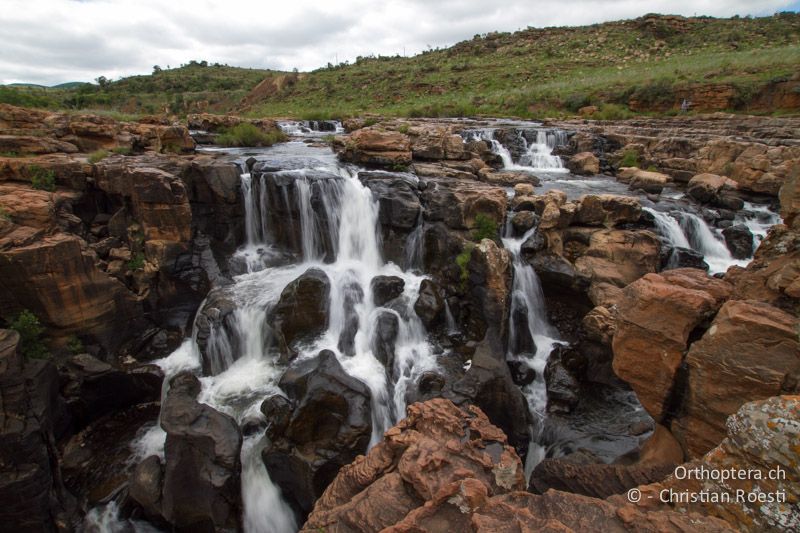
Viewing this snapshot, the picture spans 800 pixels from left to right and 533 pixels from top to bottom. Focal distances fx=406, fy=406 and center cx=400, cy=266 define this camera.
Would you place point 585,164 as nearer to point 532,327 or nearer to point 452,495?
point 532,327

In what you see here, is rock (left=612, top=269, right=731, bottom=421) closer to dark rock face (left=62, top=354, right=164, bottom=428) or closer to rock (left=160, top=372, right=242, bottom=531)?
rock (left=160, top=372, right=242, bottom=531)

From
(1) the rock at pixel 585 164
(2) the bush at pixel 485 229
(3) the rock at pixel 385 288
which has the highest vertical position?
(1) the rock at pixel 585 164

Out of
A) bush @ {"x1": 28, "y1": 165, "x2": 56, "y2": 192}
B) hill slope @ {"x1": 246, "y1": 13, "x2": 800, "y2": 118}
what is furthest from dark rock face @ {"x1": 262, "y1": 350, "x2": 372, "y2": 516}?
hill slope @ {"x1": 246, "y1": 13, "x2": 800, "y2": 118}

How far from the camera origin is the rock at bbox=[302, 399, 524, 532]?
11.1 ft

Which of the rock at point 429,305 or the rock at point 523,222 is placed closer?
the rock at point 429,305

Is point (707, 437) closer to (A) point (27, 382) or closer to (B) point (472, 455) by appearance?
(B) point (472, 455)

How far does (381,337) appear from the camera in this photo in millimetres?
9570

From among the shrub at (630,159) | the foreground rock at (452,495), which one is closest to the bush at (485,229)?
the foreground rock at (452,495)

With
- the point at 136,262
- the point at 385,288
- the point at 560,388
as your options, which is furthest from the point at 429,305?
the point at 136,262

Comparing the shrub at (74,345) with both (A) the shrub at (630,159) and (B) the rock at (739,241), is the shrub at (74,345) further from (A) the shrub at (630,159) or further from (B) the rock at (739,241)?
(A) the shrub at (630,159)

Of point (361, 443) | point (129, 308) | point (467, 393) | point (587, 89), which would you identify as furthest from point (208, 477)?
point (587, 89)

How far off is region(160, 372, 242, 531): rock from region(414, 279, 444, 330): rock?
4.87m

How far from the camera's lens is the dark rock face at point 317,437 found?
677 cm

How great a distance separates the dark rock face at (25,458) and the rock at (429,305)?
736 cm
